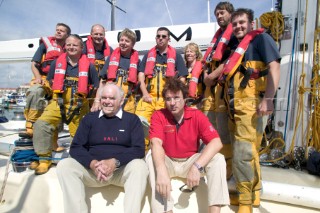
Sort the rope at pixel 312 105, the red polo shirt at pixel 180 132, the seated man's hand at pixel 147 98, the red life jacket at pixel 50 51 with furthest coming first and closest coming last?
the red life jacket at pixel 50 51, the seated man's hand at pixel 147 98, the rope at pixel 312 105, the red polo shirt at pixel 180 132

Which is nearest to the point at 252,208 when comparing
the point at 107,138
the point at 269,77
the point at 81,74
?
the point at 269,77

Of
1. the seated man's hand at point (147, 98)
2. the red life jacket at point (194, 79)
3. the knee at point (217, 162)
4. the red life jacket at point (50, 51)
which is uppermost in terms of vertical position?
the red life jacket at point (50, 51)

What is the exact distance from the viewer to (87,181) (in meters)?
2.10

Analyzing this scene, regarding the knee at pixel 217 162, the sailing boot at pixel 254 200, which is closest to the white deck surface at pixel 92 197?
the sailing boot at pixel 254 200

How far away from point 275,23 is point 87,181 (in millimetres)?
3143

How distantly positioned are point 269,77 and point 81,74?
2074mm

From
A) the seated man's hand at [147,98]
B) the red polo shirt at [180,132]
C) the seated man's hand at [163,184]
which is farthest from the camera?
the seated man's hand at [147,98]

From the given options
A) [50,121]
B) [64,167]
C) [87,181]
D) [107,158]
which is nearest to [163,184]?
[107,158]

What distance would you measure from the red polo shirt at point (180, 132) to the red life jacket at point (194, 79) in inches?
43.7

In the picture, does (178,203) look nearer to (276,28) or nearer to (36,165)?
(36,165)

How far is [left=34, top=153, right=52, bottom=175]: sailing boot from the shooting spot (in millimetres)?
2498

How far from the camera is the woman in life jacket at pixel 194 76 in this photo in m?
3.21

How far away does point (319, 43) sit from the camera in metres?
3.09

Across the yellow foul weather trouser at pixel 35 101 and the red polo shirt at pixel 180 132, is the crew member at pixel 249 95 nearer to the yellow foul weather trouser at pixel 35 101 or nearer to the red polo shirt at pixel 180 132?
the red polo shirt at pixel 180 132
